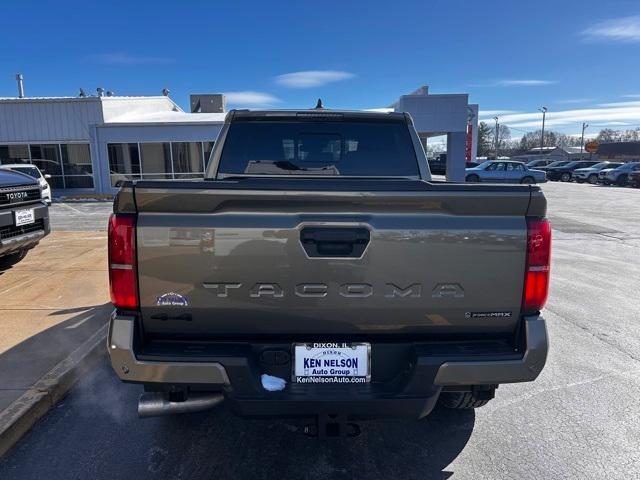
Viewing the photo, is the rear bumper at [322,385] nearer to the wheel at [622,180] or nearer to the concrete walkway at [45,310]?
the concrete walkway at [45,310]

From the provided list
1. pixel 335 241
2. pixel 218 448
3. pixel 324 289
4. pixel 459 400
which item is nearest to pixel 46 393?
pixel 218 448

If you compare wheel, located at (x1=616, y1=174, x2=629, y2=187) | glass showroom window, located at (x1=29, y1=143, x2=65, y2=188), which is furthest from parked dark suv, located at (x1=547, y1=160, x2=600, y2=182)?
glass showroom window, located at (x1=29, y1=143, x2=65, y2=188)

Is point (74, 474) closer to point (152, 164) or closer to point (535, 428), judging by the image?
point (535, 428)

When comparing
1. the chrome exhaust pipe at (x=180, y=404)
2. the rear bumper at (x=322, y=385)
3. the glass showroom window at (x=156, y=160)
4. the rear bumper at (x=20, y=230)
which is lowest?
the chrome exhaust pipe at (x=180, y=404)

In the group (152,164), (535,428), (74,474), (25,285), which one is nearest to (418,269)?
(535,428)

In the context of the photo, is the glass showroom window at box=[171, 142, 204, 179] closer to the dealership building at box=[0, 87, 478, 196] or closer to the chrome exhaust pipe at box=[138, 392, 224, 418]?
the dealership building at box=[0, 87, 478, 196]

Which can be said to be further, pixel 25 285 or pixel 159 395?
pixel 25 285

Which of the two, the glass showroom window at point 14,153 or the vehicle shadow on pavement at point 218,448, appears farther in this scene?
the glass showroom window at point 14,153

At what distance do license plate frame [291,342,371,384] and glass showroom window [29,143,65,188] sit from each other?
2614cm

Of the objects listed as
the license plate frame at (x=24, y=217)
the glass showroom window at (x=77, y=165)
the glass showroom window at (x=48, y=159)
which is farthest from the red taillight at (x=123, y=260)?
the glass showroom window at (x=48, y=159)

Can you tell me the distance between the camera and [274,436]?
10.4 ft

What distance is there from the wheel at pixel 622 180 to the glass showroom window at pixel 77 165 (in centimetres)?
3537

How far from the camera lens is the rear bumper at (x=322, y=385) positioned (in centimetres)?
231

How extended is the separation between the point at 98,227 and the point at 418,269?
40.0 feet
